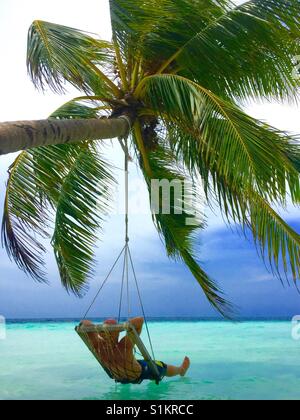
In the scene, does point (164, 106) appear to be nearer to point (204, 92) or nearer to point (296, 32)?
point (204, 92)

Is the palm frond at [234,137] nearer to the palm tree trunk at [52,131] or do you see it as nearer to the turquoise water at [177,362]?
the palm tree trunk at [52,131]

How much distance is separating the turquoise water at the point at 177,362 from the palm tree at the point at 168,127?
13.5ft

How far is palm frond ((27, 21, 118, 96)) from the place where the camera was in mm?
4660

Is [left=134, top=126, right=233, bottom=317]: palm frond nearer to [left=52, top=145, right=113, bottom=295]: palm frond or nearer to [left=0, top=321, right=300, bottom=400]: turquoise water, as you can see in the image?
[left=52, top=145, right=113, bottom=295]: palm frond

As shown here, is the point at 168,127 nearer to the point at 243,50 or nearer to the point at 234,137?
the point at 243,50

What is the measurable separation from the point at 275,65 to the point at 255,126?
1.20 metres

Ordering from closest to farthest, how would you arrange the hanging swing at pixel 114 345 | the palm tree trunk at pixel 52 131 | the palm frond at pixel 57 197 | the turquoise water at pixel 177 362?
1. the palm tree trunk at pixel 52 131
2. the hanging swing at pixel 114 345
3. the palm frond at pixel 57 197
4. the turquoise water at pixel 177 362

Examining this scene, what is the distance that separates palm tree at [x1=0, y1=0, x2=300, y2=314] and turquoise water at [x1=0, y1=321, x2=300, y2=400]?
4.10m

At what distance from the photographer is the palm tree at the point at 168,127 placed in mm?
4023

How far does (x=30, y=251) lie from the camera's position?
5258mm

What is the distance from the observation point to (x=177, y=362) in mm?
18641

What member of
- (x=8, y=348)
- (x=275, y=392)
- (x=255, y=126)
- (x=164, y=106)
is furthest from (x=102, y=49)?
(x=8, y=348)

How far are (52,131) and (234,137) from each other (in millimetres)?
1074

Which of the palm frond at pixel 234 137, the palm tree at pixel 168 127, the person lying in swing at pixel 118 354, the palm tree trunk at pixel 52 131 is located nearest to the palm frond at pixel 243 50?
the palm tree at pixel 168 127
